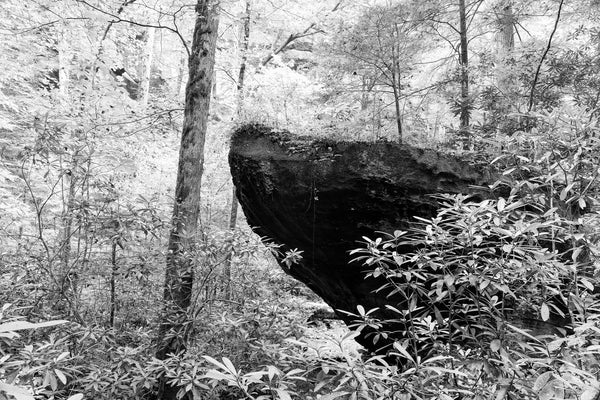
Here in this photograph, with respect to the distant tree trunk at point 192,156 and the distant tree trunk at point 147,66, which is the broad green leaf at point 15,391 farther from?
the distant tree trunk at point 147,66

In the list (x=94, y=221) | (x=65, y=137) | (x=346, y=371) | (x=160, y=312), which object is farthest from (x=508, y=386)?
(x=65, y=137)

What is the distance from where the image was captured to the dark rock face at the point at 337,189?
3.85 meters

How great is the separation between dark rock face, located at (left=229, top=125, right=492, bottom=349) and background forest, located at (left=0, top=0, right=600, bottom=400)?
0.24 meters

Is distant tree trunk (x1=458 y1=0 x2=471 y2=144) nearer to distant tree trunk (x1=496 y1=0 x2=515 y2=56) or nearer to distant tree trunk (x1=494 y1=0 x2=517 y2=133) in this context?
distant tree trunk (x1=494 y1=0 x2=517 y2=133)

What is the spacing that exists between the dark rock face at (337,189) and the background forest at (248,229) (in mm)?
236

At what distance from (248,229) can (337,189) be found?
1.33m

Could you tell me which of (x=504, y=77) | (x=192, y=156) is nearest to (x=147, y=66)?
(x=192, y=156)

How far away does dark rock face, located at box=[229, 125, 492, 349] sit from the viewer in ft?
12.6

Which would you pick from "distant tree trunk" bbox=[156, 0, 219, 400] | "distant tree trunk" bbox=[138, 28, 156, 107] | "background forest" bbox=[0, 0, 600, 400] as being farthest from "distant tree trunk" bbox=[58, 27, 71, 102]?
"distant tree trunk" bbox=[156, 0, 219, 400]

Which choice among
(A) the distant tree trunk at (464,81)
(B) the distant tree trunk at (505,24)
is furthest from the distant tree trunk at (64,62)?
(B) the distant tree trunk at (505,24)

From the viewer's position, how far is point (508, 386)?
118cm

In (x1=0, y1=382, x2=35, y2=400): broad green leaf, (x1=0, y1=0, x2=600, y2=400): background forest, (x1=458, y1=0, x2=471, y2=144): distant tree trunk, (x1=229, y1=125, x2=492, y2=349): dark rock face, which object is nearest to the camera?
(x1=0, y1=382, x2=35, y2=400): broad green leaf

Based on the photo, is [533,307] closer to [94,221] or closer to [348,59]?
[94,221]

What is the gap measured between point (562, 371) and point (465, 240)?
58 centimetres
